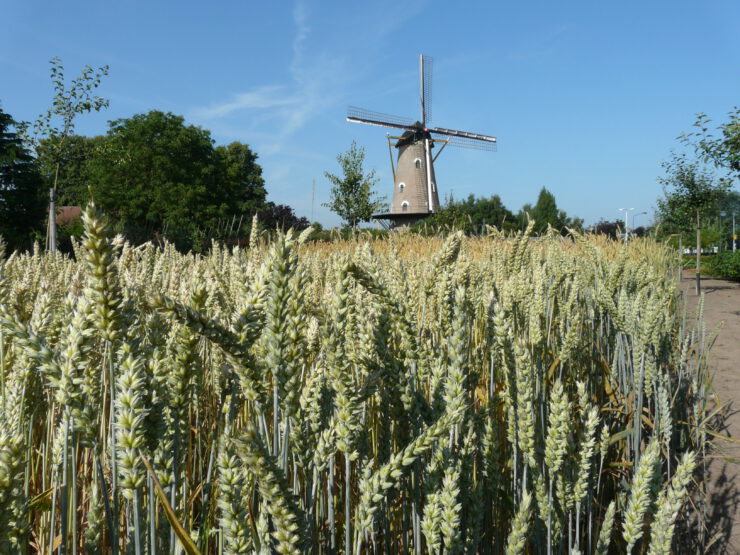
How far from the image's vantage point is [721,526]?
261 cm

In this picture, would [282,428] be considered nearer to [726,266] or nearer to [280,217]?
[280,217]

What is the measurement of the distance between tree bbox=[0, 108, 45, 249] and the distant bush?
28199mm

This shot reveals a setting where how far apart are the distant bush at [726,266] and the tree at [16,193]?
28.2m

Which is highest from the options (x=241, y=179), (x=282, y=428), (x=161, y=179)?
(x=241, y=179)

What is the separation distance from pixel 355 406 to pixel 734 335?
9047 millimetres

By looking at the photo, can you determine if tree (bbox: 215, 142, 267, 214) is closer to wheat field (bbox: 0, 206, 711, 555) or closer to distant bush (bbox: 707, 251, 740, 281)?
distant bush (bbox: 707, 251, 740, 281)

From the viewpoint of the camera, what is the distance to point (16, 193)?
20.4 m

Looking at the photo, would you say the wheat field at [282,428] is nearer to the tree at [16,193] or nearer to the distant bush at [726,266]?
the tree at [16,193]

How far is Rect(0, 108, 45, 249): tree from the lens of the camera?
65.6 ft

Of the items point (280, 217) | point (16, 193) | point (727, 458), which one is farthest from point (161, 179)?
point (727, 458)

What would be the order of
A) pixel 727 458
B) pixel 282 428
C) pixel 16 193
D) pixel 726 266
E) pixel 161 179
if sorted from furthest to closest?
1. pixel 161 179
2. pixel 726 266
3. pixel 16 193
4. pixel 727 458
5. pixel 282 428

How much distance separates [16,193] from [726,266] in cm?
2994

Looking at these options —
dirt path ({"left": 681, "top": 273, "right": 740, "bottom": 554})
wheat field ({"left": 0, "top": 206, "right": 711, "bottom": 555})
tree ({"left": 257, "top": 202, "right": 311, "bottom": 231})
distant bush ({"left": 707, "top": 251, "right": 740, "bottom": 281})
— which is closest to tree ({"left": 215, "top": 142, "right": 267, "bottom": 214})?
tree ({"left": 257, "top": 202, "right": 311, "bottom": 231})

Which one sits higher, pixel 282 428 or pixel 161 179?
pixel 161 179
